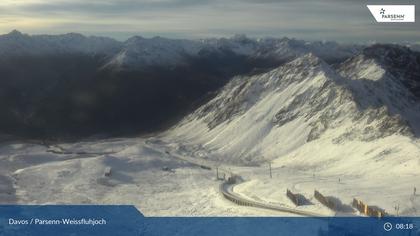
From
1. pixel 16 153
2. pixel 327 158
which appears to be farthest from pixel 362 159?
pixel 16 153

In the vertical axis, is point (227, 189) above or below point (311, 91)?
below

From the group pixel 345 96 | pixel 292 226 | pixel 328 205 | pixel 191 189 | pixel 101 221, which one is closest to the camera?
pixel 292 226

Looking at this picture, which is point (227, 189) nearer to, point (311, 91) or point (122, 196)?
point (122, 196)

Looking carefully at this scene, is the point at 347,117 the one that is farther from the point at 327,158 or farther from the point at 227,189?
the point at 227,189

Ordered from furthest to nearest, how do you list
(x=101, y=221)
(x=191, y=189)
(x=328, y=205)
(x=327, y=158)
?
(x=327, y=158)
(x=191, y=189)
(x=101, y=221)
(x=328, y=205)

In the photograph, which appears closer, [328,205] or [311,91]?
[328,205]

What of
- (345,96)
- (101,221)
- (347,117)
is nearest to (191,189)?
(101,221)
